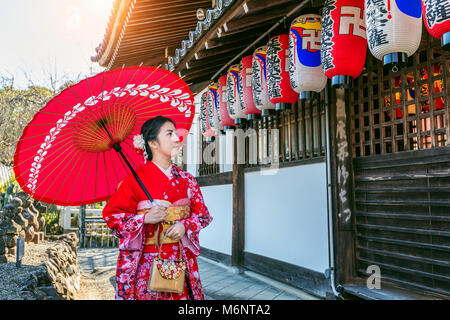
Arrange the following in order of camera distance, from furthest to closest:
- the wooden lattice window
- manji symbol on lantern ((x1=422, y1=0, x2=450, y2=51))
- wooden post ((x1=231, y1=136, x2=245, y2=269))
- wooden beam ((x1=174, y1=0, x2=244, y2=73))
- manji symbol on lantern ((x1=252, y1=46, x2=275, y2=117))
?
1. wooden post ((x1=231, y1=136, x2=245, y2=269))
2. manji symbol on lantern ((x1=252, y1=46, x2=275, y2=117))
3. wooden beam ((x1=174, y1=0, x2=244, y2=73))
4. the wooden lattice window
5. manji symbol on lantern ((x1=422, y1=0, x2=450, y2=51))

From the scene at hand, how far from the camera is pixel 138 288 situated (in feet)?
9.58

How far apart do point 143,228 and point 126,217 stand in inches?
6.8

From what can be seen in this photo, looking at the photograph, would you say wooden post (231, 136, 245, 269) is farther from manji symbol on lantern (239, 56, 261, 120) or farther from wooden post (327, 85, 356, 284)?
wooden post (327, 85, 356, 284)

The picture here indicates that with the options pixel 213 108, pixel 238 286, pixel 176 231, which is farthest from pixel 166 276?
pixel 213 108

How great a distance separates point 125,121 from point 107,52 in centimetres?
582

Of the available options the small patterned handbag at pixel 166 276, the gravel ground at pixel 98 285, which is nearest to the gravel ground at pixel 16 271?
the gravel ground at pixel 98 285

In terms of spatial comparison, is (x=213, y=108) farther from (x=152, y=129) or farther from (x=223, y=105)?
(x=152, y=129)

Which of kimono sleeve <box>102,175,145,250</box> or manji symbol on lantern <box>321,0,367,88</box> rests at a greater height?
manji symbol on lantern <box>321,0,367,88</box>

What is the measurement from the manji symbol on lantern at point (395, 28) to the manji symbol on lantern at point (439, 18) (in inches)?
12.5

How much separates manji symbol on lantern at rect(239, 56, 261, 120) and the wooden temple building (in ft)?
1.71

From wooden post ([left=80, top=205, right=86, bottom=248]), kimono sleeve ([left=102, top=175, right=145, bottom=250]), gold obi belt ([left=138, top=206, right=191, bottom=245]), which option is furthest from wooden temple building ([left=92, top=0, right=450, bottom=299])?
wooden post ([left=80, top=205, right=86, bottom=248])

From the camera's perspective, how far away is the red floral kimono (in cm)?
286

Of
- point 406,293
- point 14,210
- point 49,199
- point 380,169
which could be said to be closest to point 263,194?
point 380,169

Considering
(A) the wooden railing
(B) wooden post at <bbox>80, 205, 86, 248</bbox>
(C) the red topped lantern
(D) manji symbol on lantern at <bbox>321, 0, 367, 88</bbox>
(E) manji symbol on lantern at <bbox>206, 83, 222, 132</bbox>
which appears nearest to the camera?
(D) manji symbol on lantern at <bbox>321, 0, 367, 88</bbox>
